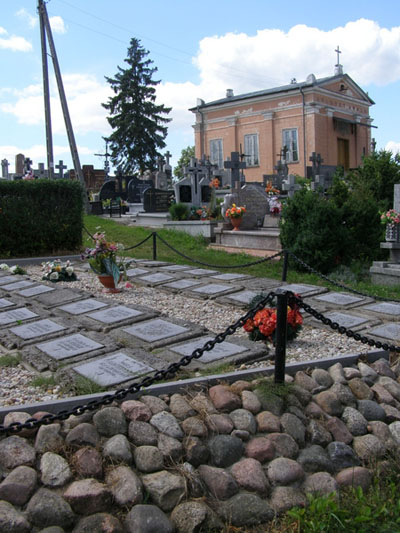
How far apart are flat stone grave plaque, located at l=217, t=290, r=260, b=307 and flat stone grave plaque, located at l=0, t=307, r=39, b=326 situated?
7.91 feet

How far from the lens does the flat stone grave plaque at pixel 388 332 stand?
17.9ft

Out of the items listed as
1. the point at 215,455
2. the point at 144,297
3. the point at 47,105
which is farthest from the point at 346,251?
the point at 47,105

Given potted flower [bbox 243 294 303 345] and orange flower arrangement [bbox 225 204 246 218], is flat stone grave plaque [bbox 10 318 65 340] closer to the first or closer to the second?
potted flower [bbox 243 294 303 345]

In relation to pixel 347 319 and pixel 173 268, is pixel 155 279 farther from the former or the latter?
pixel 347 319

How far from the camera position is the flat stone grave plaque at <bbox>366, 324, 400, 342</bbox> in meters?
5.47

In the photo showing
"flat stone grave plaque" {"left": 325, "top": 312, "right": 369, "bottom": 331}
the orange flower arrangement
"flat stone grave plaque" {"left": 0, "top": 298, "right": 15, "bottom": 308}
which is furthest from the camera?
the orange flower arrangement

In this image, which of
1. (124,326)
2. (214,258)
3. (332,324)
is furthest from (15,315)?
(214,258)

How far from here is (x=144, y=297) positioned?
25.4 ft

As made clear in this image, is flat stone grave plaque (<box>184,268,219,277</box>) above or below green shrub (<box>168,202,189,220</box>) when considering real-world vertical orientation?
below

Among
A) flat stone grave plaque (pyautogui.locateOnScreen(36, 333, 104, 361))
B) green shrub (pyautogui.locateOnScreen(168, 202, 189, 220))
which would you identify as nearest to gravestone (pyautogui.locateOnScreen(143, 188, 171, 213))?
green shrub (pyautogui.locateOnScreen(168, 202, 189, 220))

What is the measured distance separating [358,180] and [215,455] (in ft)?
45.1

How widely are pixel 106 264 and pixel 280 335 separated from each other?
4633 millimetres

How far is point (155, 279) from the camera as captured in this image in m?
8.93

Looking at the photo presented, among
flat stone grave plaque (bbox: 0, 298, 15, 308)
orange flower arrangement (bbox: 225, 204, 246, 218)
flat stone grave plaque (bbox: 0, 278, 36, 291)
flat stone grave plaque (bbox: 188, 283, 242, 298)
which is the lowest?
flat stone grave plaque (bbox: 0, 298, 15, 308)
